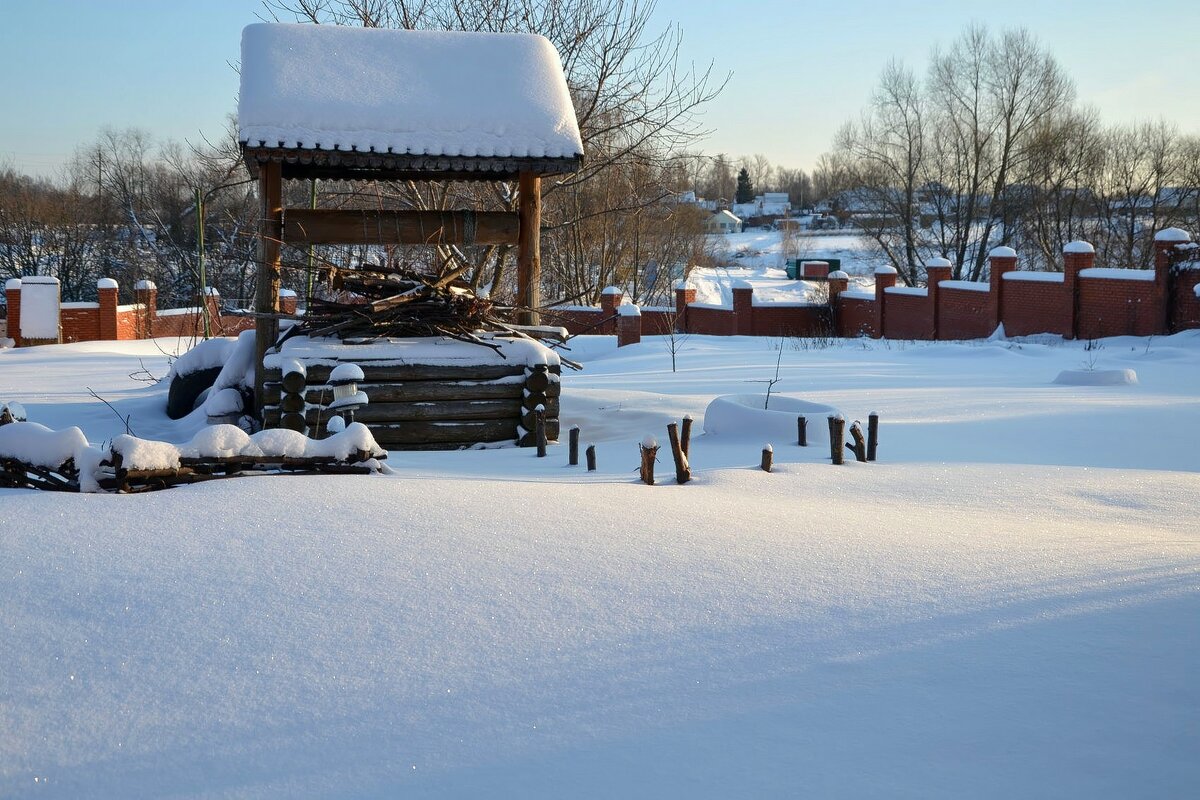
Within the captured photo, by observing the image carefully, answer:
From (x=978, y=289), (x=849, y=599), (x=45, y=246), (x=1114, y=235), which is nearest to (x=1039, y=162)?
(x=1114, y=235)

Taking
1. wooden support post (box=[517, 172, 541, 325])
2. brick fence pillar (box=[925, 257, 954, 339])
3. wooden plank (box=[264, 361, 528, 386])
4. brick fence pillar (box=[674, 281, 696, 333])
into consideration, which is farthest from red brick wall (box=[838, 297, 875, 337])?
wooden plank (box=[264, 361, 528, 386])

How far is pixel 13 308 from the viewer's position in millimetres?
25828

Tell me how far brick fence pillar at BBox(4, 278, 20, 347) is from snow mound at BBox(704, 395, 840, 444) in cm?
2264

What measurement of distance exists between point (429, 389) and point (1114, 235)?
4380 cm

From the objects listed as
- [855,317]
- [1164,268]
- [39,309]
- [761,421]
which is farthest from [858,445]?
[855,317]

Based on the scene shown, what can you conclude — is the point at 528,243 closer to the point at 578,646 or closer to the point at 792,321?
the point at 578,646

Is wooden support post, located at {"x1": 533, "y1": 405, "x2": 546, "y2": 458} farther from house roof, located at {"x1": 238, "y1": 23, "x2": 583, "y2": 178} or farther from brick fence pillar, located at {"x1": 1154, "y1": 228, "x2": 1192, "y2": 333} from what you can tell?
brick fence pillar, located at {"x1": 1154, "y1": 228, "x2": 1192, "y2": 333}

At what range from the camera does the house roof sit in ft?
29.1

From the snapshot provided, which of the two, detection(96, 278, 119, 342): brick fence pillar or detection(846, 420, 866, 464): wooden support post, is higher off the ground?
detection(96, 278, 119, 342): brick fence pillar

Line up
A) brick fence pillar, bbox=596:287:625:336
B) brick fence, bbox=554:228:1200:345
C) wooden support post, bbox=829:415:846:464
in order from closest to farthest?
wooden support post, bbox=829:415:846:464 → brick fence, bbox=554:228:1200:345 → brick fence pillar, bbox=596:287:625:336

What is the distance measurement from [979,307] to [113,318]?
22.2 m

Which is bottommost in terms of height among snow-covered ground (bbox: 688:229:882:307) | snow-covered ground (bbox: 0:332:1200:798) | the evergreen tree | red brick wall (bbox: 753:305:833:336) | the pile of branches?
snow-covered ground (bbox: 0:332:1200:798)

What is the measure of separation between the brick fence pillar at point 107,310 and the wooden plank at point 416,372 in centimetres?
2030

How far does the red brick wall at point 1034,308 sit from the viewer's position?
999 inches
